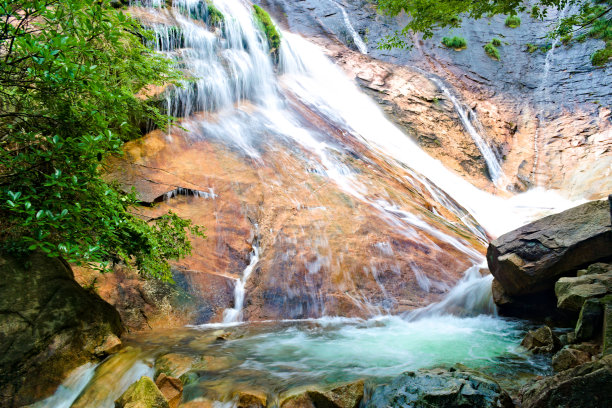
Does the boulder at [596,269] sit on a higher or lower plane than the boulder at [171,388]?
higher

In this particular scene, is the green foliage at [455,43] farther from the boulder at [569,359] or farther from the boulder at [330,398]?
the boulder at [330,398]

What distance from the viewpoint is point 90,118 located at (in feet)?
12.8

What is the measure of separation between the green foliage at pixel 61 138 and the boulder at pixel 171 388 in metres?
1.35

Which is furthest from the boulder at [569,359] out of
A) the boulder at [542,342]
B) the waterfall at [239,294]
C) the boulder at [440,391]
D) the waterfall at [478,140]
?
the waterfall at [478,140]

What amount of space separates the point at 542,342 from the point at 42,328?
5.74 metres

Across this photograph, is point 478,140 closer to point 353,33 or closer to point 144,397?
point 353,33

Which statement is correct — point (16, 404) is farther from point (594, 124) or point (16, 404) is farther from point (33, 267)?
point (594, 124)

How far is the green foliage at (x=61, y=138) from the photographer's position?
3.22 metres

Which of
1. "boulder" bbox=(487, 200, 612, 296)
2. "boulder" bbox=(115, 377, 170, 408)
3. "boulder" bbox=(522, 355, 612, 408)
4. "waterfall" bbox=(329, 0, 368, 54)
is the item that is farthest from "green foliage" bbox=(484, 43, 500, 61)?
"boulder" bbox=(115, 377, 170, 408)

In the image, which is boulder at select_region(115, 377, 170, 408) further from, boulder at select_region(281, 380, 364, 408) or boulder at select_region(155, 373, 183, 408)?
boulder at select_region(281, 380, 364, 408)

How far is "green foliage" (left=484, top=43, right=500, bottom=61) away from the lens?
19.6 meters

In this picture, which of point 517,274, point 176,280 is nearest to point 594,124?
point 517,274

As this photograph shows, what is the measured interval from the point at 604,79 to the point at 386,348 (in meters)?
17.2

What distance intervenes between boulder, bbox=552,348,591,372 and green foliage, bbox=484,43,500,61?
19200mm
